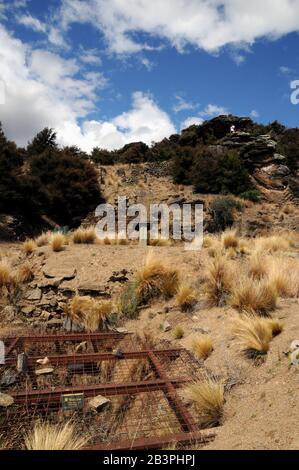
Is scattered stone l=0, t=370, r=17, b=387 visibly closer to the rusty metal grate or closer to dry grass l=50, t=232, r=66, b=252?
the rusty metal grate

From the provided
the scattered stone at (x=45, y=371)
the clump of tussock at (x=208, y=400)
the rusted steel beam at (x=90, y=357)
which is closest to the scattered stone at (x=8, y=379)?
the scattered stone at (x=45, y=371)

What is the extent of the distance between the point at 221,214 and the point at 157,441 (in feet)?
45.2

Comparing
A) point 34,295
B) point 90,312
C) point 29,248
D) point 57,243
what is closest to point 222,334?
point 90,312

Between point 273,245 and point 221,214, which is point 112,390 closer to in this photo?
point 273,245

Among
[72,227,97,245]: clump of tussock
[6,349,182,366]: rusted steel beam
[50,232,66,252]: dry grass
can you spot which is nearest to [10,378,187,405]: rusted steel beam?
[6,349,182,366]: rusted steel beam

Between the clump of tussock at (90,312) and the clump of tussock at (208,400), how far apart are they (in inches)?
114

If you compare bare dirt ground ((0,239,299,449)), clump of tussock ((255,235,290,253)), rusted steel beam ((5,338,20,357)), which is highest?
clump of tussock ((255,235,290,253))

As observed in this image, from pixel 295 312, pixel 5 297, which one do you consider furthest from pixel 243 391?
pixel 5 297

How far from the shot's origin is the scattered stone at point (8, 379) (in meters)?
3.93

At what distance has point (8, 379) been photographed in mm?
3965

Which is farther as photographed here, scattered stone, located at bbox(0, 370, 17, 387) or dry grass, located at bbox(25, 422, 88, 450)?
scattered stone, located at bbox(0, 370, 17, 387)

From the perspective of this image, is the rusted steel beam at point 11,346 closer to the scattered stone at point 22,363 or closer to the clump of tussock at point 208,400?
the scattered stone at point 22,363

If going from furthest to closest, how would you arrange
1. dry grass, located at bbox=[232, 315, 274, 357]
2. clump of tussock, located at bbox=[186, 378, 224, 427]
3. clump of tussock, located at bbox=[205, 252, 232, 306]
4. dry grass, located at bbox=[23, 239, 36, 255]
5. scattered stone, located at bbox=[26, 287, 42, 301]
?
dry grass, located at bbox=[23, 239, 36, 255], scattered stone, located at bbox=[26, 287, 42, 301], clump of tussock, located at bbox=[205, 252, 232, 306], dry grass, located at bbox=[232, 315, 274, 357], clump of tussock, located at bbox=[186, 378, 224, 427]

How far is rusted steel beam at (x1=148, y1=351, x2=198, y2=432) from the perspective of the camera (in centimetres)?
324
